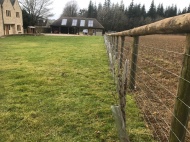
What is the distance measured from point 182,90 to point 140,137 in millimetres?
1456

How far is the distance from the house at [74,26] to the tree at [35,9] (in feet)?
12.8

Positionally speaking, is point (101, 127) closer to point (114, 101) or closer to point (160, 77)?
point (114, 101)

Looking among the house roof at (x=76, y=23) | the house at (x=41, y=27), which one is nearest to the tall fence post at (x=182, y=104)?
the house at (x=41, y=27)

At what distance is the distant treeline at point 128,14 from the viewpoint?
68.9 meters

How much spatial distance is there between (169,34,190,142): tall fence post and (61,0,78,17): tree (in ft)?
291

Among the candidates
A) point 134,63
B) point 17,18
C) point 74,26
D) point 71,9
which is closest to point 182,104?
point 134,63

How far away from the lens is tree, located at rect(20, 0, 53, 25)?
2039 inches

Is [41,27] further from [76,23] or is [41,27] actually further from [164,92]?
[164,92]

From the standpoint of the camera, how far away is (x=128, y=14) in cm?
7988

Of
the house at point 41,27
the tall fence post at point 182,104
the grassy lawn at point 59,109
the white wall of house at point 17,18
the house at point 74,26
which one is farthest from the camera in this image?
the house at point 74,26

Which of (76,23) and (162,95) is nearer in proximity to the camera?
(162,95)

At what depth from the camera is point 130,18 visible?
3007 inches

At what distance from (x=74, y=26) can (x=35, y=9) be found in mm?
10195

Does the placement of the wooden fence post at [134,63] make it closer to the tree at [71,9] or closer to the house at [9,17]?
the house at [9,17]
